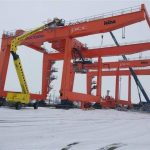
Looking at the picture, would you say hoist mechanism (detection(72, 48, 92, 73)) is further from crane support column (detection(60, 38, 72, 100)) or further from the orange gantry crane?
crane support column (detection(60, 38, 72, 100))

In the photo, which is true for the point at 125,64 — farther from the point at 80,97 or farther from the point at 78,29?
the point at 78,29

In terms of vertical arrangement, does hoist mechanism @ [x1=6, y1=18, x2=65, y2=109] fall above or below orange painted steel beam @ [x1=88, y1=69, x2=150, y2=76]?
below

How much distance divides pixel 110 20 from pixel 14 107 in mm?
11028

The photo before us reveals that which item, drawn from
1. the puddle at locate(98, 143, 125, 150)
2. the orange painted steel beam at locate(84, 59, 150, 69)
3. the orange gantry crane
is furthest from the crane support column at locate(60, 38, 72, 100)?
the puddle at locate(98, 143, 125, 150)

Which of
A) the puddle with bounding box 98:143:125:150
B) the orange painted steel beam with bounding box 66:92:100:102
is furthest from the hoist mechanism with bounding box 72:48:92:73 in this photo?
the puddle with bounding box 98:143:125:150

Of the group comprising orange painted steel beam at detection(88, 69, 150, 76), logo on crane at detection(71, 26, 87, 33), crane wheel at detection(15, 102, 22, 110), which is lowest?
crane wheel at detection(15, 102, 22, 110)

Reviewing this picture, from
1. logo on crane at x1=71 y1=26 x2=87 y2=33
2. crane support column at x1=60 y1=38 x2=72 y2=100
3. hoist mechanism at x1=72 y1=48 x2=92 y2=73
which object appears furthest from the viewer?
hoist mechanism at x1=72 y1=48 x2=92 y2=73

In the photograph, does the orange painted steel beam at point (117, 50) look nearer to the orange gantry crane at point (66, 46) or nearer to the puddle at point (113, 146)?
the orange gantry crane at point (66, 46)

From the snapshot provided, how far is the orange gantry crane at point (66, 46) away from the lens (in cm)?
2002

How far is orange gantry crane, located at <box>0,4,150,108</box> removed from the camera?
20016mm

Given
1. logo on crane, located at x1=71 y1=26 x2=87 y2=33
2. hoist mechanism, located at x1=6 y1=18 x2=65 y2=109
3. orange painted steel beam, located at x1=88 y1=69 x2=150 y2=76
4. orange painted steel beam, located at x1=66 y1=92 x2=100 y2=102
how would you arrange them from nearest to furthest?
hoist mechanism, located at x1=6 y1=18 x2=65 y2=109, logo on crane, located at x1=71 y1=26 x2=87 y2=33, orange painted steel beam, located at x1=66 y1=92 x2=100 y2=102, orange painted steel beam, located at x1=88 y1=69 x2=150 y2=76

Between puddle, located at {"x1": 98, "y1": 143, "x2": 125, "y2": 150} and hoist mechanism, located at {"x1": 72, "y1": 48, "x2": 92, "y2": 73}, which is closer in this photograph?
puddle, located at {"x1": 98, "y1": 143, "x2": 125, "y2": 150}

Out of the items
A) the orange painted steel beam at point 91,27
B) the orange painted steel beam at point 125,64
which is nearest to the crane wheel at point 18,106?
the orange painted steel beam at point 91,27

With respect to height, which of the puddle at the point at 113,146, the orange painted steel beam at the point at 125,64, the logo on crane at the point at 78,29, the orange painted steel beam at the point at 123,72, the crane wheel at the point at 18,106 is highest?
the logo on crane at the point at 78,29
